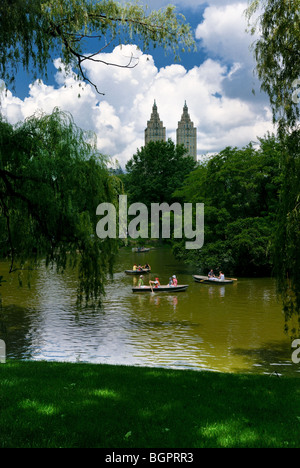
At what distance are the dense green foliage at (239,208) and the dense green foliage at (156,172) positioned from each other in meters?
27.7

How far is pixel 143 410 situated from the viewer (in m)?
5.91

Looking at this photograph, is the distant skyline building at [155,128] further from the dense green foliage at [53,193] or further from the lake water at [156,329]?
the dense green foliage at [53,193]

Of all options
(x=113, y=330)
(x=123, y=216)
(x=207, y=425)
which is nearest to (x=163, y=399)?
(x=207, y=425)

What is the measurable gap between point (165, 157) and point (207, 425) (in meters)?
63.8

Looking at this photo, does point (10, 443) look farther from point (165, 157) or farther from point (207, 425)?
point (165, 157)

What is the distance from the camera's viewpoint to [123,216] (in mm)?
11656

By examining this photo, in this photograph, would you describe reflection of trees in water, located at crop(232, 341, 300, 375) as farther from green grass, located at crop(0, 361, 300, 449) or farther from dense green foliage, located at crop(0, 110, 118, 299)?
dense green foliage, located at crop(0, 110, 118, 299)

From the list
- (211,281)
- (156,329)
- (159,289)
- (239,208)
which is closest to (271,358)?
(156,329)

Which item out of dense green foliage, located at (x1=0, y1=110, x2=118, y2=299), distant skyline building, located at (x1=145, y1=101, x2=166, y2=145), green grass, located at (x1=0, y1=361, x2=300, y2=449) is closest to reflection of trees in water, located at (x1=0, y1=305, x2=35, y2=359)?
dense green foliage, located at (x1=0, y1=110, x2=118, y2=299)

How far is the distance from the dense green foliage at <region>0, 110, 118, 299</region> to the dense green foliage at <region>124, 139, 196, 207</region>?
2126 inches

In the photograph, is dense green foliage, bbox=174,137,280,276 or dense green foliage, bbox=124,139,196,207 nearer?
dense green foliage, bbox=174,137,280,276

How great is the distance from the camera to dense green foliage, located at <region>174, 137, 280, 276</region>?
33.2 m

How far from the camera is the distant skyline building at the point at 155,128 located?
471 ft
